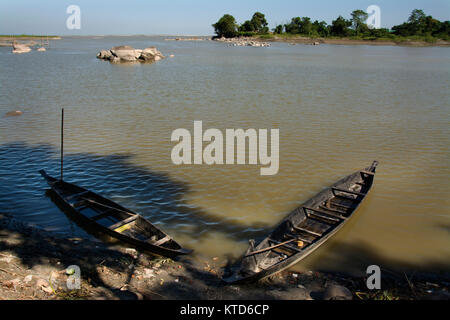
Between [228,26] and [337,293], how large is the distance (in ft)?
540

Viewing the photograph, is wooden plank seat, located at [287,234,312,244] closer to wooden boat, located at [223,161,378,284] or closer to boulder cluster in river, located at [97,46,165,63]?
wooden boat, located at [223,161,378,284]

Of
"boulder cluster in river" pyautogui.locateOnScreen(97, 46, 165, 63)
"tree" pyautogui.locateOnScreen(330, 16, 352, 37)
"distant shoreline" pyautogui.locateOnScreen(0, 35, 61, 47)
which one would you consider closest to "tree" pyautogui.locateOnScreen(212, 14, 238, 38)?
"tree" pyautogui.locateOnScreen(330, 16, 352, 37)

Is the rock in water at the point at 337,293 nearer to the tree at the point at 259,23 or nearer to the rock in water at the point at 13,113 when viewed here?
the rock in water at the point at 13,113

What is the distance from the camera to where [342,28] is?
14075 cm

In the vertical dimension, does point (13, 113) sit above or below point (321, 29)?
below

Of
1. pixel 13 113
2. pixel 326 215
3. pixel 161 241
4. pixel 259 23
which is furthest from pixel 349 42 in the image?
pixel 161 241

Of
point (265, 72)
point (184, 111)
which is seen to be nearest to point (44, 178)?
point (184, 111)

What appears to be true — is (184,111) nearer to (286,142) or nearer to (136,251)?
(286,142)

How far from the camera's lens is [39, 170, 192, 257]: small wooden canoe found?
7786 mm

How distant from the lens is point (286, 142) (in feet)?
51.5

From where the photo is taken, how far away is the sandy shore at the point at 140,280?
6.28 metres

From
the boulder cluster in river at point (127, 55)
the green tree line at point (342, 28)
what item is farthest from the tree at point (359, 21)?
the boulder cluster in river at point (127, 55)

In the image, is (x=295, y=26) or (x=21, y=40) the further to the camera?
(x=295, y=26)

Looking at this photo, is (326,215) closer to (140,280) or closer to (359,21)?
(140,280)
